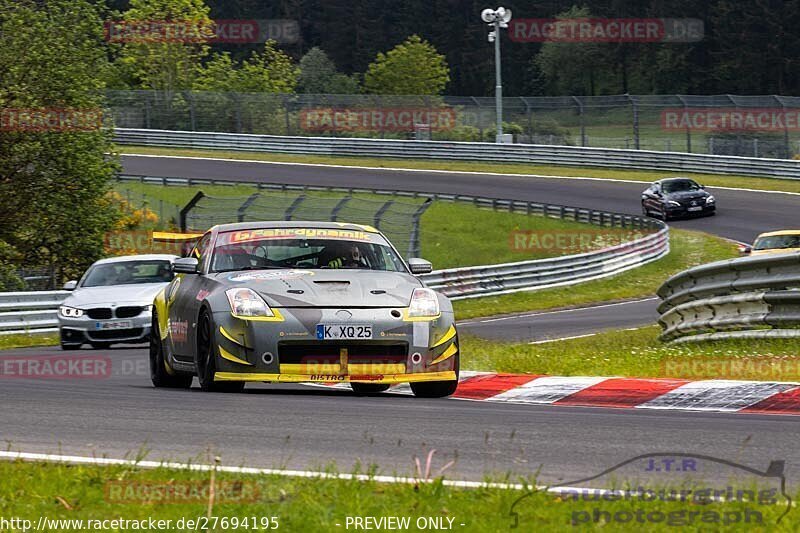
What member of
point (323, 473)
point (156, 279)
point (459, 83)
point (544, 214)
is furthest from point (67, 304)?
point (459, 83)

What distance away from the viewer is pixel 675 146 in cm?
5725

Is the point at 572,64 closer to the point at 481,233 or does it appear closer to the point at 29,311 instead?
the point at 481,233

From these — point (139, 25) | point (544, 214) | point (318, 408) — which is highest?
point (139, 25)

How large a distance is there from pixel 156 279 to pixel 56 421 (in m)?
11.5

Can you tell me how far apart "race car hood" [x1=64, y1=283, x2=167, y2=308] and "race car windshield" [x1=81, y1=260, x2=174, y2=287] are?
250mm

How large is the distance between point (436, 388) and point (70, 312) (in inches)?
395

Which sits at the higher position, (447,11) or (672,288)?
(447,11)

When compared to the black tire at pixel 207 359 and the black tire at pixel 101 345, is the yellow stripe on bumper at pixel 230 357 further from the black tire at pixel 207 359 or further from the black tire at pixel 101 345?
the black tire at pixel 101 345

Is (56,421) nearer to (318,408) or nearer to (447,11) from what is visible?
(318,408)

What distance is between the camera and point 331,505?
16.6ft

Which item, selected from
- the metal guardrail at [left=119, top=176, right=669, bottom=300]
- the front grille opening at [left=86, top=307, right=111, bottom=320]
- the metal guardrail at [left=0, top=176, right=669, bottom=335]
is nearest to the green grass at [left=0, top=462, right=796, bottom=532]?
the front grille opening at [left=86, top=307, right=111, bottom=320]

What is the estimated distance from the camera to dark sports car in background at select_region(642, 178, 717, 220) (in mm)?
44375

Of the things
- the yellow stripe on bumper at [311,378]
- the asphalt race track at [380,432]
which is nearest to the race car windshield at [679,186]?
the yellow stripe on bumper at [311,378]

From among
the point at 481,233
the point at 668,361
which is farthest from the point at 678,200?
the point at 668,361
